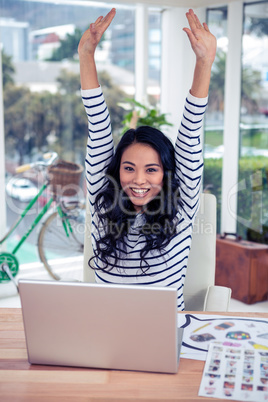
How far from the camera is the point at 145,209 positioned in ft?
5.18

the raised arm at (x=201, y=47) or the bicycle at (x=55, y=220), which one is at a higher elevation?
the raised arm at (x=201, y=47)

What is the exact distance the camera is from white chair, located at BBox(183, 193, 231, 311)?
5.76ft

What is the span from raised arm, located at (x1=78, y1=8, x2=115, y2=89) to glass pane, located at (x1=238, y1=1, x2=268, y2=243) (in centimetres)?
217

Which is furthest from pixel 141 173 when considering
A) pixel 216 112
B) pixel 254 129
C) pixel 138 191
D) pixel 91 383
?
pixel 216 112

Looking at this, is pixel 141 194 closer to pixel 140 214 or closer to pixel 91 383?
pixel 140 214

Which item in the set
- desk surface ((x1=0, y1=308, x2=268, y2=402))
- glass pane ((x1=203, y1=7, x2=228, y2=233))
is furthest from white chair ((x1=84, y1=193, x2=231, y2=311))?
glass pane ((x1=203, y1=7, x2=228, y2=233))

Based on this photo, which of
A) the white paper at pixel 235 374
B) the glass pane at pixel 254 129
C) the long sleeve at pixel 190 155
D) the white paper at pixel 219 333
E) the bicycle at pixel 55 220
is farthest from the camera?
the glass pane at pixel 254 129

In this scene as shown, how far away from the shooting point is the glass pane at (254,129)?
3.39 meters

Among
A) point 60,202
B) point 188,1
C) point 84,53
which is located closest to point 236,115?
point 188,1

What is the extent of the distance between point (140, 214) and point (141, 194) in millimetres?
83

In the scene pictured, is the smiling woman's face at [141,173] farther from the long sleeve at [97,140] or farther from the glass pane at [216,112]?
the glass pane at [216,112]

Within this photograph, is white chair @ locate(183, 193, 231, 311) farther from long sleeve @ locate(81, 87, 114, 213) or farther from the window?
the window

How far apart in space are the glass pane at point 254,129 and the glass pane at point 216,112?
0.18m

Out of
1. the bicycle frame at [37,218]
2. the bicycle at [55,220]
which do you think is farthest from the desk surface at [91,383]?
the bicycle frame at [37,218]
